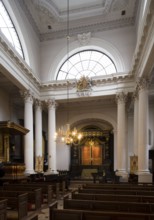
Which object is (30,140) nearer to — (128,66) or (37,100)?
(37,100)

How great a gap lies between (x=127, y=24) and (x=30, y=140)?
31.2ft

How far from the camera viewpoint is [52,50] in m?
15.5

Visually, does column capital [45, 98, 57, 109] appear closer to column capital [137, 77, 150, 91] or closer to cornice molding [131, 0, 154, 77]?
cornice molding [131, 0, 154, 77]

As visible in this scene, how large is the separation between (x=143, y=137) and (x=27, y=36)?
914 centimetres

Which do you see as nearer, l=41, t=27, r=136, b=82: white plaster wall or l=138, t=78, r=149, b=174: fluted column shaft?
l=138, t=78, r=149, b=174: fluted column shaft

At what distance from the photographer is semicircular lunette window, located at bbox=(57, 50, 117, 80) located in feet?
49.6

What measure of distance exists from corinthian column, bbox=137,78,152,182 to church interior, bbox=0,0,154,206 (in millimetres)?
46

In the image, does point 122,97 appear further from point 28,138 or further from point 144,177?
point 28,138

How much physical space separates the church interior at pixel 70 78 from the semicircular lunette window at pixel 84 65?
0.23 ft

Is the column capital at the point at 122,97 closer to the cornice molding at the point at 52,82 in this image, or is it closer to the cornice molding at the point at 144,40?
the cornice molding at the point at 52,82

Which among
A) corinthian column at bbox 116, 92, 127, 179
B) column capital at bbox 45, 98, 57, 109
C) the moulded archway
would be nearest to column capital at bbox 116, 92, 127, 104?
corinthian column at bbox 116, 92, 127, 179

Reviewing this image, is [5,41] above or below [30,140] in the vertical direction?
above

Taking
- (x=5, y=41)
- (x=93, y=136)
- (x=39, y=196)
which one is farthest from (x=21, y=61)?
(x=93, y=136)

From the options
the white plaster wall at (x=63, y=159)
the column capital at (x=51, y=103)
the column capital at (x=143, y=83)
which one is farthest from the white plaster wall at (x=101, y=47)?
the white plaster wall at (x=63, y=159)
